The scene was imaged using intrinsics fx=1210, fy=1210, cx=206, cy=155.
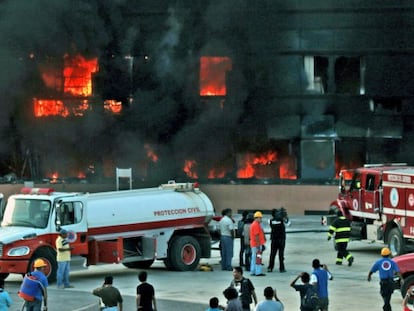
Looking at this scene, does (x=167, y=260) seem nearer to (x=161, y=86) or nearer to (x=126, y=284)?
(x=126, y=284)

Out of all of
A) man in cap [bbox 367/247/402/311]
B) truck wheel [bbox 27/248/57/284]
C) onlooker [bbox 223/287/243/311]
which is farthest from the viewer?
truck wheel [bbox 27/248/57/284]

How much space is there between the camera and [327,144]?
4197 cm

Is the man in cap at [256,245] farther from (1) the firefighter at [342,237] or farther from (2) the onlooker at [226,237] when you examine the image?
(1) the firefighter at [342,237]

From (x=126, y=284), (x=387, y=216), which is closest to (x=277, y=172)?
(x=387, y=216)

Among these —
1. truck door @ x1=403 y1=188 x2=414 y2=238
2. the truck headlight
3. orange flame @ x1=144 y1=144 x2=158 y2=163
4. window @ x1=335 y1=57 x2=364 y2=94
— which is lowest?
the truck headlight

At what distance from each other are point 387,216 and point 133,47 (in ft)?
61.4

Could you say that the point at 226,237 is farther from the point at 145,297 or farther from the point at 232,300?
the point at 232,300

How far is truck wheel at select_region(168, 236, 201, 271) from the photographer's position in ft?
80.3

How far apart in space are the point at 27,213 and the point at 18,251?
4.11ft

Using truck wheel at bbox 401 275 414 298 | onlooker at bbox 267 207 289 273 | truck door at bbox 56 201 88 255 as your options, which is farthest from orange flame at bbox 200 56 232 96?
truck wheel at bbox 401 275 414 298

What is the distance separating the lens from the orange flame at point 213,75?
140ft

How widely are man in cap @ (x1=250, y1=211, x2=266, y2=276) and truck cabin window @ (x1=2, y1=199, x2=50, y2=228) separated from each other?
4.01 metres

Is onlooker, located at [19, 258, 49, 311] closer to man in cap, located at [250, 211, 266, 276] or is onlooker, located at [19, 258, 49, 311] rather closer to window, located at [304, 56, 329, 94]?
man in cap, located at [250, 211, 266, 276]

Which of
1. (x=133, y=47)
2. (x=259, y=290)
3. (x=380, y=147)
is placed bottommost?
(x=259, y=290)
